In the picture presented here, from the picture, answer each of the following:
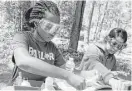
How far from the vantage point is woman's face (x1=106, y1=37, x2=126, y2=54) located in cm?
200

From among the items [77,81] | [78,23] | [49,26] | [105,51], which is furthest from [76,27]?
[77,81]

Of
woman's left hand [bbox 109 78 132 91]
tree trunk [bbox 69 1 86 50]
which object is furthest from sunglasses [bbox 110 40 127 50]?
tree trunk [bbox 69 1 86 50]

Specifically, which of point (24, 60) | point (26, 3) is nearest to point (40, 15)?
point (24, 60)

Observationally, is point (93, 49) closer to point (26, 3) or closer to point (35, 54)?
point (35, 54)

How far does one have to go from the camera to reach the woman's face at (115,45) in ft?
6.57

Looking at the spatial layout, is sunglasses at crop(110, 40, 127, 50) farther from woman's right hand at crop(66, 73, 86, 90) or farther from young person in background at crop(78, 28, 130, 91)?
woman's right hand at crop(66, 73, 86, 90)

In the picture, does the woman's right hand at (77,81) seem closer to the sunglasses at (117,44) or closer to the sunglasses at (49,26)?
the sunglasses at (49,26)

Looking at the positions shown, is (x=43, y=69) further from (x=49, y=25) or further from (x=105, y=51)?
→ (x=105, y=51)

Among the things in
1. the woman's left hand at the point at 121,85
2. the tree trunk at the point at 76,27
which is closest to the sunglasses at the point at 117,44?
the woman's left hand at the point at 121,85

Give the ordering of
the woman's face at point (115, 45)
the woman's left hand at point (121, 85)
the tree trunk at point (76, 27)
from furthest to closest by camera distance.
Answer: the tree trunk at point (76, 27), the woman's face at point (115, 45), the woman's left hand at point (121, 85)

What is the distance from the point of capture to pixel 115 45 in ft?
6.71

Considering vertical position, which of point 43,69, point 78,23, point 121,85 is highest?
point 78,23

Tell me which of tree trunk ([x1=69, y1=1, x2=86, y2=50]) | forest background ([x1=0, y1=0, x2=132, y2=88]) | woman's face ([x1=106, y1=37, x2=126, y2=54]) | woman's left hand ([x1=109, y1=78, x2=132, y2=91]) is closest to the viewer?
woman's left hand ([x1=109, y1=78, x2=132, y2=91])

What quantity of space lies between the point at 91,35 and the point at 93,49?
2415 mm
